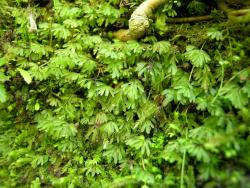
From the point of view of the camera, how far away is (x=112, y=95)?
2.85 m

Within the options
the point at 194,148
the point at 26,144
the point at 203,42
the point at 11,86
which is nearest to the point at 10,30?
the point at 11,86

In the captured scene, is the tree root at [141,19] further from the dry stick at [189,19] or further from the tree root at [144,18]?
the dry stick at [189,19]

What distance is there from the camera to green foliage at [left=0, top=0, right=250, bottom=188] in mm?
2406

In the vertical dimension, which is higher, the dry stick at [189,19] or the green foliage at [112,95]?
the dry stick at [189,19]

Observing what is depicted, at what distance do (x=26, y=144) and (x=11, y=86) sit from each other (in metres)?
0.64

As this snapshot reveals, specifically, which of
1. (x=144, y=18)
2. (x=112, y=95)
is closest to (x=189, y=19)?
(x=144, y=18)

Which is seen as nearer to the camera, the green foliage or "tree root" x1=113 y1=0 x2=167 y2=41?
the green foliage

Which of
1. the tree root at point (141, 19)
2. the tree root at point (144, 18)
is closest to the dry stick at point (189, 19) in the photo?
the tree root at point (144, 18)

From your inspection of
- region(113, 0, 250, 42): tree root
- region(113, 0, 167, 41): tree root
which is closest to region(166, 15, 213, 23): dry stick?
region(113, 0, 250, 42): tree root

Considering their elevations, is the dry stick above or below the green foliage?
above

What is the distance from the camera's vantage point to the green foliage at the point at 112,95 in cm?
241

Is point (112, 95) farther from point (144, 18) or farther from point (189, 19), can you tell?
point (189, 19)

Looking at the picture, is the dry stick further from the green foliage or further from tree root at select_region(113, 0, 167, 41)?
tree root at select_region(113, 0, 167, 41)

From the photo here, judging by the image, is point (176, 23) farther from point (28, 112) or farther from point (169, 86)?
point (28, 112)
